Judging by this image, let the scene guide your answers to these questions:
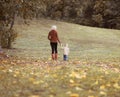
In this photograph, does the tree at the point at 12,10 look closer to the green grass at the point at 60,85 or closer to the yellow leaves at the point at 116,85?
the green grass at the point at 60,85

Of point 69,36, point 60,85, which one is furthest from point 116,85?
point 69,36

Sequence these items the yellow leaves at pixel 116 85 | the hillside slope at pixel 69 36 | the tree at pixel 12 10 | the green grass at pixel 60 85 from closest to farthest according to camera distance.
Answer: the green grass at pixel 60 85 < the yellow leaves at pixel 116 85 < the tree at pixel 12 10 < the hillside slope at pixel 69 36

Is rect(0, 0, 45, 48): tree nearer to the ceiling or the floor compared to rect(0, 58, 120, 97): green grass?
nearer to the ceiling

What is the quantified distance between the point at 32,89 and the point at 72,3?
5624 centimetres

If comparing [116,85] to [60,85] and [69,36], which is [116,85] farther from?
[69,36]

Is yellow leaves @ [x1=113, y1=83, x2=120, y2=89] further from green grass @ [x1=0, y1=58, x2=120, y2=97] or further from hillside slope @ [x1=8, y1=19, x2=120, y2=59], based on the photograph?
hillside slope @ [x1=8, y1=19, x2=120, y2=59]

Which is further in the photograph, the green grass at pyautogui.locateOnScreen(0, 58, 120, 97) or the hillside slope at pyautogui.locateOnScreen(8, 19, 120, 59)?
the hillside slope at pyautogui.locateOnScreen(8, 19, 120, 59)

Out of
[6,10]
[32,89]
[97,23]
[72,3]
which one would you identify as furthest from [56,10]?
[32,89]

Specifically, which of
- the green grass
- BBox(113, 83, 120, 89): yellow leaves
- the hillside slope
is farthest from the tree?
BBox(113, 83, 120, 89): yellow leaves

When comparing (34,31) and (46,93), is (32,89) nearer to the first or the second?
(46,93)

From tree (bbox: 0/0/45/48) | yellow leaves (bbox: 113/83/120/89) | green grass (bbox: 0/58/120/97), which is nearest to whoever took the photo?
green grass (bbox: 0/58/120/97)

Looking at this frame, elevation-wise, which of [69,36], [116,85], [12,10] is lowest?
[69,36]

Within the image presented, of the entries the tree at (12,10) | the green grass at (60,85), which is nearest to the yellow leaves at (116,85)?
the green grass at (60,85)

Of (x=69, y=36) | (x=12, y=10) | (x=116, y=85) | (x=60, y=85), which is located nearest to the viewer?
(x=60, y=85)
